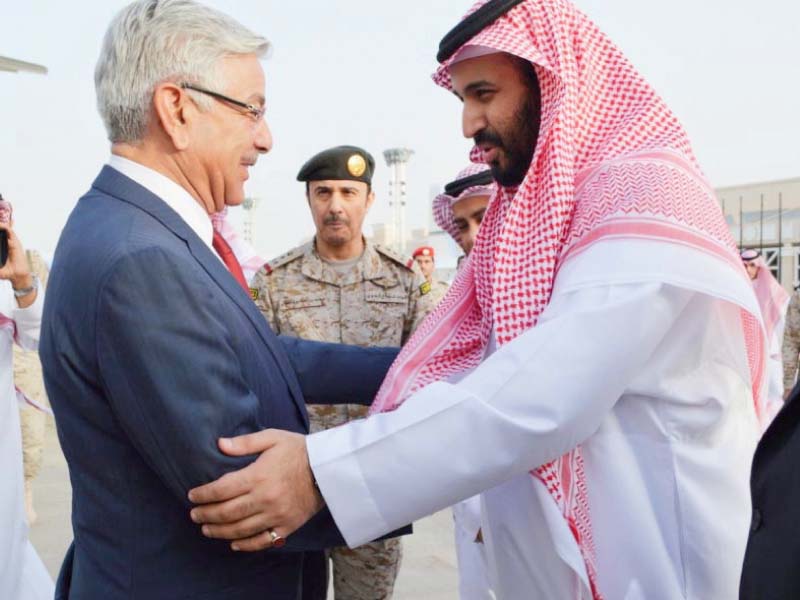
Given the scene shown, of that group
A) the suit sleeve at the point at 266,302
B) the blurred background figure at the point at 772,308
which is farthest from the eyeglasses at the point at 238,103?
the blurred background figure at the point at 772,308

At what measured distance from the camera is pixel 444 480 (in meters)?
1.83

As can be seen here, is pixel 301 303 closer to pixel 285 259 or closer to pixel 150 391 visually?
pixel 285 259

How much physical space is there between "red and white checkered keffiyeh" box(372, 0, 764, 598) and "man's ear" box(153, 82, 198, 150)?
857mm

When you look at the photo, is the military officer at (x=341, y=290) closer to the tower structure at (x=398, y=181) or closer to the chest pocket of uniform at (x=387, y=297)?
the chest pocket of uniform at (x=387, y=297)

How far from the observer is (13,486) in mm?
3875

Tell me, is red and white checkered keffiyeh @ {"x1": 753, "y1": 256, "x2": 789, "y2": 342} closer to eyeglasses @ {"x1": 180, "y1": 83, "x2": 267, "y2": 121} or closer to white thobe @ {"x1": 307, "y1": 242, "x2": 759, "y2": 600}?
white thobe @ {"x1": 307, "y1": 242, "x2": 759, "y2": 600}

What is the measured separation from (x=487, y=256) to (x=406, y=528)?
2.83 ft

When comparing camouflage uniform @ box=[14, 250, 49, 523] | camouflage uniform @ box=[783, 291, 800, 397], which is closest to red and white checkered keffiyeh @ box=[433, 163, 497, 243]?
camouflage uniform @ box=[14, 250, 49, 523]

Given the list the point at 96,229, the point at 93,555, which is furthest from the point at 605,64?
the point at 93,555

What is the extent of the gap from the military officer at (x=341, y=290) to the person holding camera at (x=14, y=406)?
3.73ft

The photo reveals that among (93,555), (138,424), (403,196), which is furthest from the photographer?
(403,196)

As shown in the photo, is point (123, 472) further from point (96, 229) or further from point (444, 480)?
point (444, 480)

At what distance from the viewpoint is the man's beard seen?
2.40 meters

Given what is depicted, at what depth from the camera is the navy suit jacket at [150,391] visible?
5.36 feet
